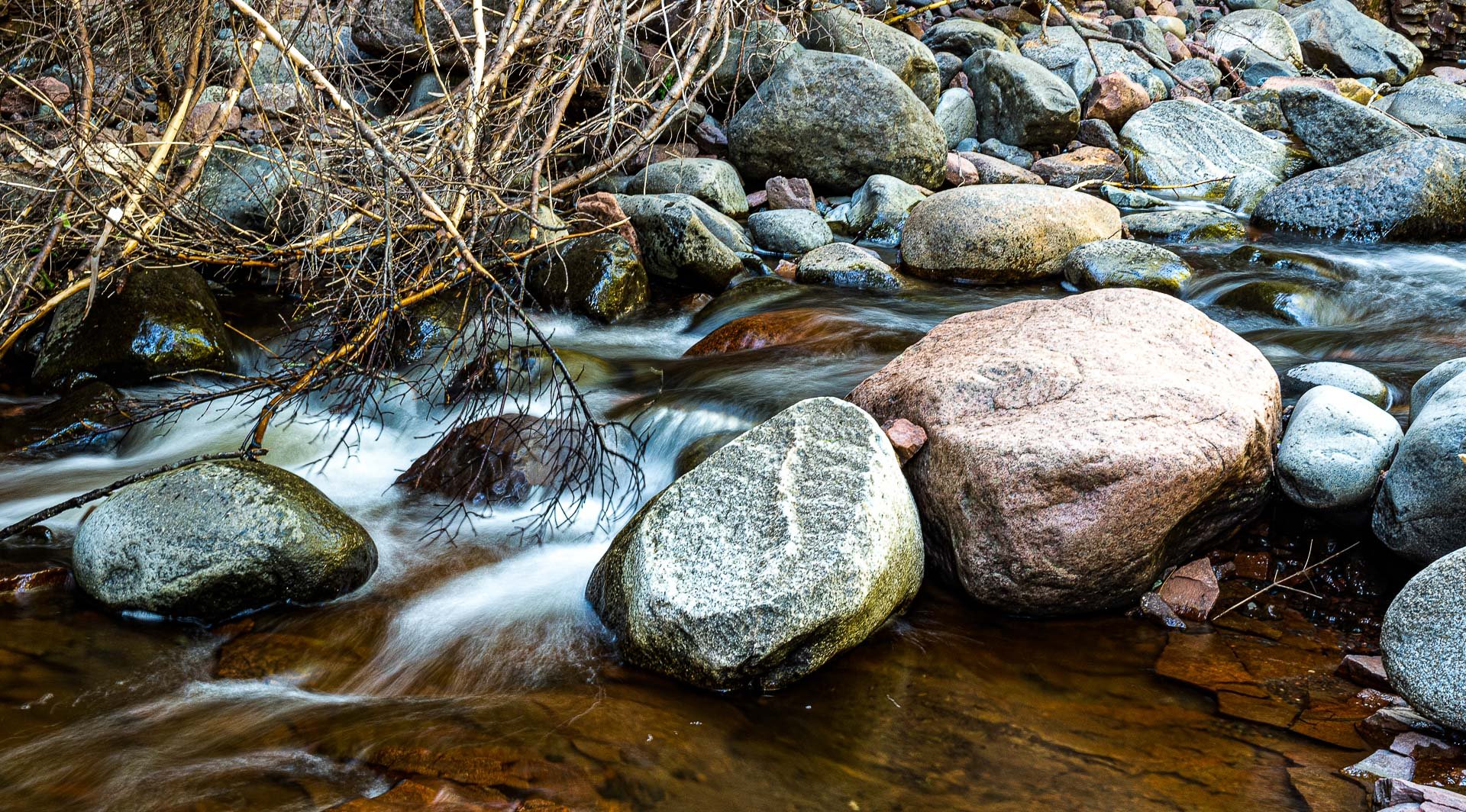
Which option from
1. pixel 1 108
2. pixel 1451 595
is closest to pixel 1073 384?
pixel 1451 595

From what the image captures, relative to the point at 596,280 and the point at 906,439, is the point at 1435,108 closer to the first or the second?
the point at 596,280

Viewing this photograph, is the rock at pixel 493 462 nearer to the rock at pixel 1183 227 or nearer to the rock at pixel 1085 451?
the rock at pixel 1085 451

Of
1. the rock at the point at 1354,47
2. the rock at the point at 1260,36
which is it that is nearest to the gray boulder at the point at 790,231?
the rock at the point at 1260,36

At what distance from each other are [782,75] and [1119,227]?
3533mm

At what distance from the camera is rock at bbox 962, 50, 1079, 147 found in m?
10.7

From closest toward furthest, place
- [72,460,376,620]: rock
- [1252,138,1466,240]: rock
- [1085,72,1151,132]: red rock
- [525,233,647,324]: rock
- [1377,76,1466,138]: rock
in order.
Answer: [72,460,376,620]: rock, [525,233,647,324]: rock, [1252,138,1466,240]: rock, [1377,76,1466,138]: rock, [1085,72,1151,132]: red rock

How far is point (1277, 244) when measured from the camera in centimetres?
801

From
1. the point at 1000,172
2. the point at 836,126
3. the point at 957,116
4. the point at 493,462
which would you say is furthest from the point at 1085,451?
the point at 957,116

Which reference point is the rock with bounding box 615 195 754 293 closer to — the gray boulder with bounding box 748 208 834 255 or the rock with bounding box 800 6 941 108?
the gray boulder with bounding box 748 208 834 255

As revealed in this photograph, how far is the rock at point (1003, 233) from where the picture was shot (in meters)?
7.33

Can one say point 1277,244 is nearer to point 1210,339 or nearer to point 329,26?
point 1210,339

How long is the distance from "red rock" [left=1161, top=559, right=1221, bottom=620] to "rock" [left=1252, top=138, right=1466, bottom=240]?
5572mm

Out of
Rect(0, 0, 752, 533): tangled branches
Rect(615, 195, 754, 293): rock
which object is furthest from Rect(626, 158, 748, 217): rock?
Rect(0, 0, 752, 533): tangled branches

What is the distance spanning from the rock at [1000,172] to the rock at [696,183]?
2653 mm
